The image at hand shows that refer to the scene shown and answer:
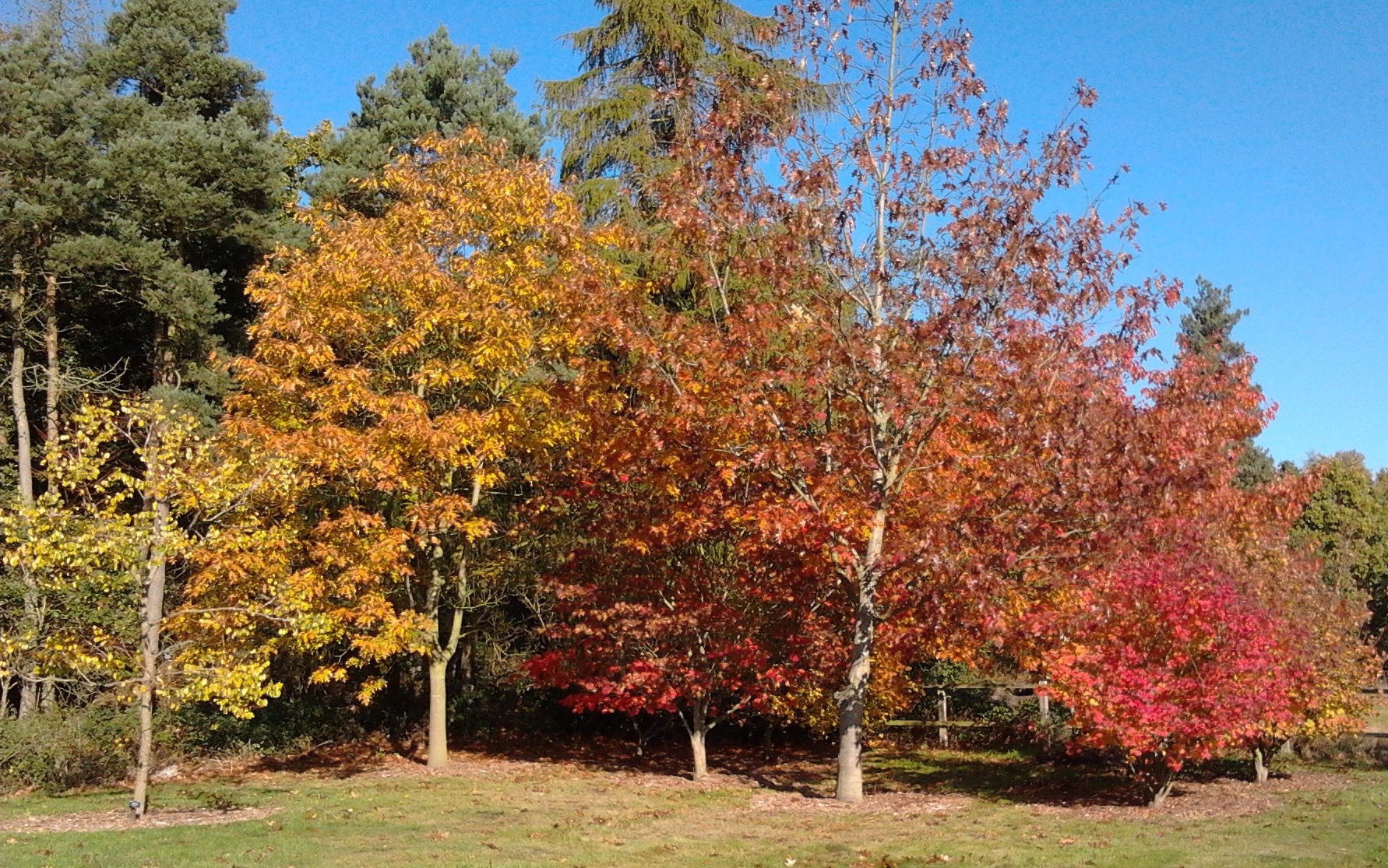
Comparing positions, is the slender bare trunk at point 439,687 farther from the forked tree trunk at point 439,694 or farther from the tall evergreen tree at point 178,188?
the tall evergreen tree at point 178,188

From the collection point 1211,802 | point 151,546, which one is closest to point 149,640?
point 151,546

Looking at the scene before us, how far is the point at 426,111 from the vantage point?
71.6 feet

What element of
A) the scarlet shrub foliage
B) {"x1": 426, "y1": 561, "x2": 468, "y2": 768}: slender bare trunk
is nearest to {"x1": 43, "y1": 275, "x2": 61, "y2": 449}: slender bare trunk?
{"x1": 426, "y1": 561, "x2": 468, "y2": 768}: slender bare trunk

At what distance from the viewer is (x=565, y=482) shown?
15.4 m

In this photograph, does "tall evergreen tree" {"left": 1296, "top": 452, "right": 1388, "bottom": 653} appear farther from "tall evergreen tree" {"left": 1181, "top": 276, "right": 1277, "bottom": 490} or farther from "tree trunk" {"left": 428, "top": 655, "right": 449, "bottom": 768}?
"tree trunk" {"left": 428, "top": 655, "right": 449, "bottom": 768}

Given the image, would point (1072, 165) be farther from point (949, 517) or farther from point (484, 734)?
point (484, 734)

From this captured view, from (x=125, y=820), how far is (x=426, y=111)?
15.1 m

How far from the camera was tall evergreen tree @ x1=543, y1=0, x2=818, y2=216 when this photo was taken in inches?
757

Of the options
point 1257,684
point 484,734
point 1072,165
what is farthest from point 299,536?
point 1257,684

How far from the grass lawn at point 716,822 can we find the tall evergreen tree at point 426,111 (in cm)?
1171

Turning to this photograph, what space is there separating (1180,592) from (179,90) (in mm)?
18714

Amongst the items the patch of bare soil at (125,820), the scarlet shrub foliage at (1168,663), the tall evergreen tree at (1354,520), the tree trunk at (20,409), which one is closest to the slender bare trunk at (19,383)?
the tree trunk at (20,409)

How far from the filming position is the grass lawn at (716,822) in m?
8.99

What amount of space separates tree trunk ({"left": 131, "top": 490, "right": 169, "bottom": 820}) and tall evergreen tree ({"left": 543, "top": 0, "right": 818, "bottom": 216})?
1024 centimetres
